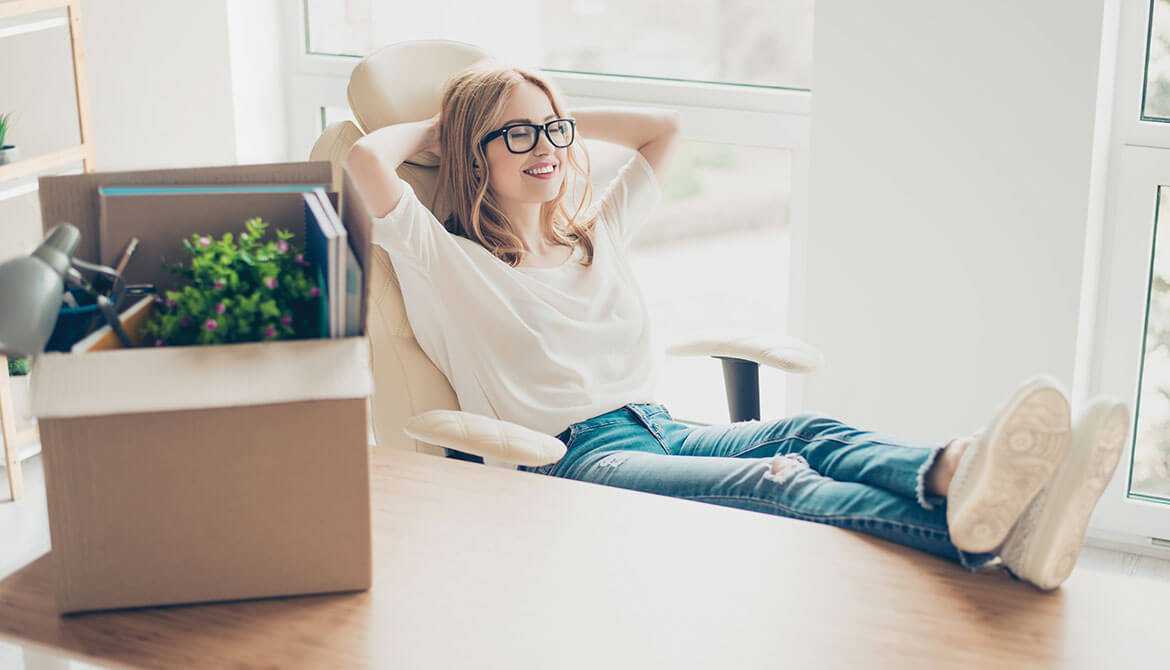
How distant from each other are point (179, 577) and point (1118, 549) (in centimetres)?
208

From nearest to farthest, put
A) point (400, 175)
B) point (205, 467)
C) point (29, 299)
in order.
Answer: point (29, 299)
point (205, 467)
point (400, 175)

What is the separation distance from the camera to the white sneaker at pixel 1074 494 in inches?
45.0

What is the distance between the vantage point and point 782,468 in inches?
59.7

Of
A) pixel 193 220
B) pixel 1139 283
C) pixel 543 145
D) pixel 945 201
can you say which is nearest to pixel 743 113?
pixel 945 201

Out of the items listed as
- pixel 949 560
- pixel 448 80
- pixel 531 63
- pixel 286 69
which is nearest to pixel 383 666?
pixel 949 560

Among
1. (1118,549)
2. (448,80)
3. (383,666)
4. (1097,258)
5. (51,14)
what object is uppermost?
(51,14)

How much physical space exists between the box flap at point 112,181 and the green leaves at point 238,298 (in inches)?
4.0

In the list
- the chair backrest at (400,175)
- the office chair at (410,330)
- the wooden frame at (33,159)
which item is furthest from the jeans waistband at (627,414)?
the wooden frame at (33,159)

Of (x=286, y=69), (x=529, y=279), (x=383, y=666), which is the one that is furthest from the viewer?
(x=286, y=69)

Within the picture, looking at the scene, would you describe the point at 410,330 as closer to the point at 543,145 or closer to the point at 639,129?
the point at 543,145

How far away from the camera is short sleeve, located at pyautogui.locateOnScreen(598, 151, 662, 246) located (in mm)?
2166

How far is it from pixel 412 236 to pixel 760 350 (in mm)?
626

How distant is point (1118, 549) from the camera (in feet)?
7.99

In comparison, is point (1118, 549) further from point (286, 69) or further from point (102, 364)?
point (286, 69)
